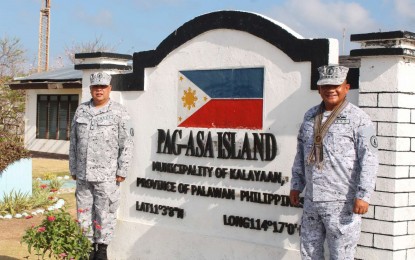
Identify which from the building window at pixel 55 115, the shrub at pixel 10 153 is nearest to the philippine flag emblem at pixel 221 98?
the shrub at pixel 10 153

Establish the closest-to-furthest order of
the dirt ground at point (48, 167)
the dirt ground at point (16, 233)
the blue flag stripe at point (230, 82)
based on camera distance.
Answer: the blue flag stripe at point (230, 82) → the dirt ground at point (16, 233) → the dirt ground at point (48, 167)

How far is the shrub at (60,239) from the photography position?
530cm

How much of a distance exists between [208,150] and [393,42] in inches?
87.7

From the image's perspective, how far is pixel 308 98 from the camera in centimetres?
544

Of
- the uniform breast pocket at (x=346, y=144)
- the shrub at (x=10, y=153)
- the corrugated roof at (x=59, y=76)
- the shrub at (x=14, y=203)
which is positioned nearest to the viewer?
the uniform breast pocket at (x=346, y=144)

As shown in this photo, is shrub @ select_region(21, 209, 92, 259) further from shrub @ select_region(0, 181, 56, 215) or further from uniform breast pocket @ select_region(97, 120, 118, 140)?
shrub @ select_region(0, 181, 56, 215)

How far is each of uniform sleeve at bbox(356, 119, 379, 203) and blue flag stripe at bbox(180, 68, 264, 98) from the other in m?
1.57

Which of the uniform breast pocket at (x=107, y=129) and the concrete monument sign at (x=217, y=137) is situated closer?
the concrete monument sign at (x=217, y=137)

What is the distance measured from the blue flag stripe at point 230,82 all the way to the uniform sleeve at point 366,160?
1.57 m

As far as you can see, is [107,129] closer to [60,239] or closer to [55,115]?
[60,239]

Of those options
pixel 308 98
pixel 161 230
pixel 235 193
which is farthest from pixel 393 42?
pixel 161 230

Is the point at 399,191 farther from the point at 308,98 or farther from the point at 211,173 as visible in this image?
the point at 211,173

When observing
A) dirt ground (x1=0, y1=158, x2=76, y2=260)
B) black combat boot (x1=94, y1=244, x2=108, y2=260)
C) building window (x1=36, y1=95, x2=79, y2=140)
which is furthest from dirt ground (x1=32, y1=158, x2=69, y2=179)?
black combat boot (x1=94, y1=244, x2=108, y2=260)

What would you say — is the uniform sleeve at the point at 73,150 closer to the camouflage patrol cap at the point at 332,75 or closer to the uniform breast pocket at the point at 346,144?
the camouflage patrol cap at the point at 332,75
